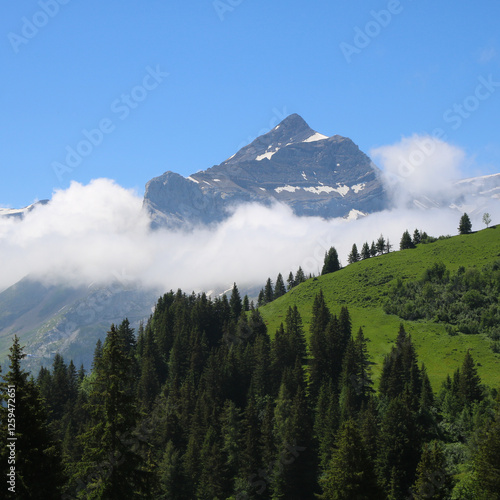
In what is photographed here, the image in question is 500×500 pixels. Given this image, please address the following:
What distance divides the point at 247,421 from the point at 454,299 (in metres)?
86.2

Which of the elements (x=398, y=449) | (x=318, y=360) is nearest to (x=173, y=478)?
(x=398, y=449)

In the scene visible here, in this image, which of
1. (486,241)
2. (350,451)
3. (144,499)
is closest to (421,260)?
(486,241)

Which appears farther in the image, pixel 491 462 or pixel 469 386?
pixel 469 386

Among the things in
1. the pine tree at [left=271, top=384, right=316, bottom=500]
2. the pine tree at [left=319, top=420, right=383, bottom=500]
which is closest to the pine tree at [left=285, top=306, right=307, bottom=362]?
Result: the pine tree at [left=271, top=384, right=316, bottom=500]

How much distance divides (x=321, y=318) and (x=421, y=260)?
2822 inches

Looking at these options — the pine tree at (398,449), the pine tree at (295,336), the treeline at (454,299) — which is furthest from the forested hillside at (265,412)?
the treeline at (454,299)

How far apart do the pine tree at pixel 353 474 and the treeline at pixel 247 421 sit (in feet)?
0.29

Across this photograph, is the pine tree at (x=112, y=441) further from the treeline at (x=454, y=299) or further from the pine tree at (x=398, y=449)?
the treeline at (x=454, y=299)

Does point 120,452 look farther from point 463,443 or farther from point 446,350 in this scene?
point 446,350

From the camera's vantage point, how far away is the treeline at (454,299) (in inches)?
5192

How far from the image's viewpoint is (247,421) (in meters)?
88.9

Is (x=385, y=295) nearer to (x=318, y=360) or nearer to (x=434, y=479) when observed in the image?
(x=318, y=360)

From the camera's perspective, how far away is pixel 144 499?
89.1 ft

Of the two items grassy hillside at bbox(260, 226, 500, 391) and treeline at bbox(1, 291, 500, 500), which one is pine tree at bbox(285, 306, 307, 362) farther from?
grassy hillside at bbox(260, 226, 500, 391)
